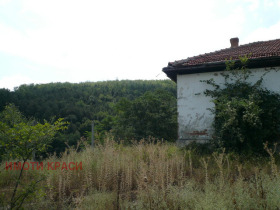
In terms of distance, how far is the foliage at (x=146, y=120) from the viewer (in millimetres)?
19033

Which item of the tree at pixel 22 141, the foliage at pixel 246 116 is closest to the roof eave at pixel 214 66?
the foliage at pixel 246 116

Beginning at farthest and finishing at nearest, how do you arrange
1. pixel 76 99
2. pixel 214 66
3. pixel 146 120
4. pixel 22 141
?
pixel 76 99
pixel 146 120
pixel 214 66
pixel 22 141

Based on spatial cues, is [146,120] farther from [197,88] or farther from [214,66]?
[214,66]

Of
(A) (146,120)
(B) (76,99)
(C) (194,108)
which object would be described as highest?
(B) (76,99)

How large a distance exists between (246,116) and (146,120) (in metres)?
12.1

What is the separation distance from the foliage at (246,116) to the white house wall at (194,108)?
69 cm

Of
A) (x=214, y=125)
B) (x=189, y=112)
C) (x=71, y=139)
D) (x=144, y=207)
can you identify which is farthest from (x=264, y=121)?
(x=71, y=139)

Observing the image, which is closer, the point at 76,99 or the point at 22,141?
the point at 22,141

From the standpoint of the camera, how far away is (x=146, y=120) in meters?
19.5

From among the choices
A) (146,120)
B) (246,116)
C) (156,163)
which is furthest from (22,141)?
(146,120)

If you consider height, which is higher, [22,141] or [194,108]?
[194,108]

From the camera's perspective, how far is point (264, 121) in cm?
845

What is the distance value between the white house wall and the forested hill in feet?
60.6

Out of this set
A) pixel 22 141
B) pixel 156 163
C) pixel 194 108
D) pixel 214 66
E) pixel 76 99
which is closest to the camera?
pixel 22 141
